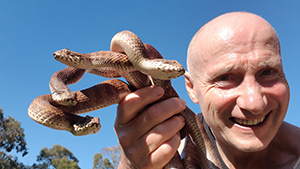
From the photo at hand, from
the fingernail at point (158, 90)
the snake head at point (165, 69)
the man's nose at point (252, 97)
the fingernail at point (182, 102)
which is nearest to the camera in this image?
the snake head at point (165, 69)

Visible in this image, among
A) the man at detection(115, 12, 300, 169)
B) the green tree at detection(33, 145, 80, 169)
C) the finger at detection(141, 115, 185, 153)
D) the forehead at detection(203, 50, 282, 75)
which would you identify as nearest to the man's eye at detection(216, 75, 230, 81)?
the man at detection(115, 12, 300, 169)

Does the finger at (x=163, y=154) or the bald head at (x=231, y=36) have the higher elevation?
the bald head at (x=231, y=36)

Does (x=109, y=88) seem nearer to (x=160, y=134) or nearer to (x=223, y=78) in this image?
(x=160, y=134)

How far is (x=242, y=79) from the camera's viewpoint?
11.7 feet

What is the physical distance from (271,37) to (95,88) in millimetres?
2915

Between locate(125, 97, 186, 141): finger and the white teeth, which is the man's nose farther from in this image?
locate(125, 97, 186, 141): finger

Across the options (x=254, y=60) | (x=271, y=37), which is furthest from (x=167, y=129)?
(x=271, y=37)

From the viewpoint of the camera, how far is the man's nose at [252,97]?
3.35 meters

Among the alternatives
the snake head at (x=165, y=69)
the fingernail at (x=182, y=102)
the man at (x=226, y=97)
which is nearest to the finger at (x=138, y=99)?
the man at (x=226, y=97)

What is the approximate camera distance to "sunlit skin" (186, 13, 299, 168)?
3492 millimetres

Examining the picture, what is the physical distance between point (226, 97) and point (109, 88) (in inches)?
73.8

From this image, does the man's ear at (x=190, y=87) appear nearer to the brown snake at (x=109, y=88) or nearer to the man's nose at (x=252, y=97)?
the brown snake at (x=109, y=88)

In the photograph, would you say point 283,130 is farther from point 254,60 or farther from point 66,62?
point 66,62

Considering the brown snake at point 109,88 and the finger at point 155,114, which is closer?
the brown snake at point 109,88
